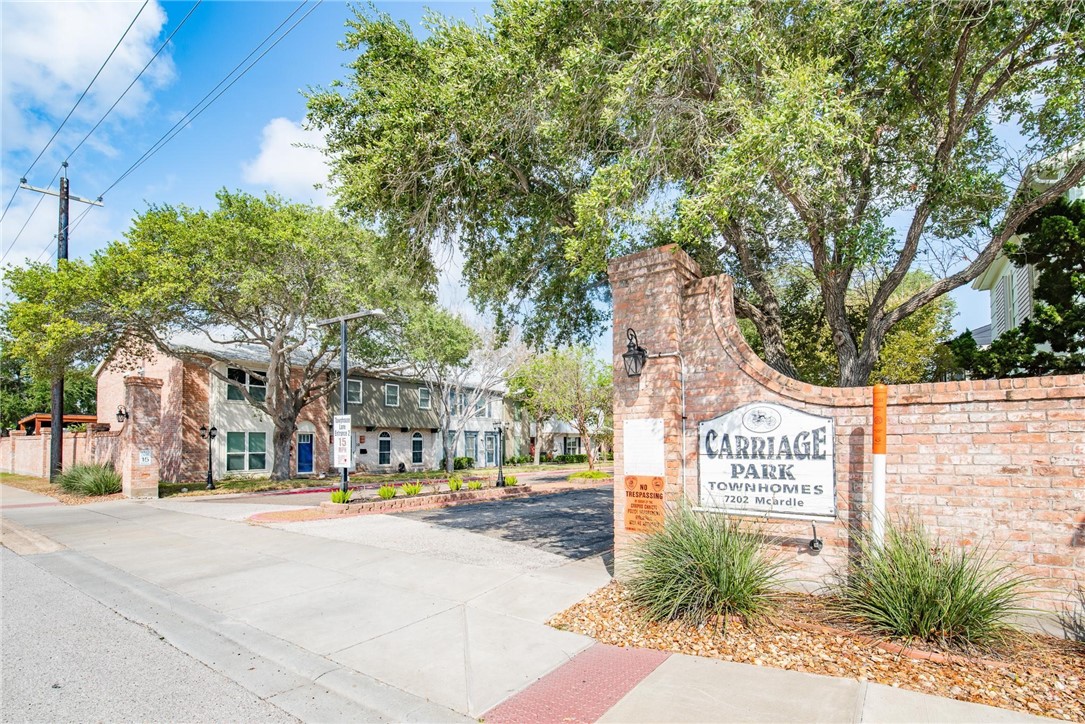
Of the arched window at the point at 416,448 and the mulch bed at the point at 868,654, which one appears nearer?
the mulch bed at the point at 868,654

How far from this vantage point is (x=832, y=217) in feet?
26.2

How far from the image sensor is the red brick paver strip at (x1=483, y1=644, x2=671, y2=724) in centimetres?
414

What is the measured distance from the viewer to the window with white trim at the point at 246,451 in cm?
2640

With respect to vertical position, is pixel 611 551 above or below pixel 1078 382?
below

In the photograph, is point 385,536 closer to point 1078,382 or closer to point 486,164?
point 486,164

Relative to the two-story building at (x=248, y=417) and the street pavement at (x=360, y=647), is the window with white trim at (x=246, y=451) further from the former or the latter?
the street pavement at (x=360, y=647)

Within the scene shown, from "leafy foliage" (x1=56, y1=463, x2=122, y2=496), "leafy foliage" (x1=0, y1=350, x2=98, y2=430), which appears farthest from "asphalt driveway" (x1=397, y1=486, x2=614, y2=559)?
"leafy foliage" (x1=0, y1=350, x2=98, y2=430)

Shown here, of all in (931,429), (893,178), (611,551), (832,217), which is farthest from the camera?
(611,551)

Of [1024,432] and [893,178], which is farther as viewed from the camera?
[893,178]

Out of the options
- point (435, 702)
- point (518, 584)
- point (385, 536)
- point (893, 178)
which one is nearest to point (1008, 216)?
point (893, 178)

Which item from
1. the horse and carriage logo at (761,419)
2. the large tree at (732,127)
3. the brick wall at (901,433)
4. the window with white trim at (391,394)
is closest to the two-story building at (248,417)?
the window with white trim at (391,394)

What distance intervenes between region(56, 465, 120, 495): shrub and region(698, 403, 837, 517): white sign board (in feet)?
65.6

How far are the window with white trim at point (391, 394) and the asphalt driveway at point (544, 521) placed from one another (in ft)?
56.7

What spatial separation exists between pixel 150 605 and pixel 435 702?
4566mm
